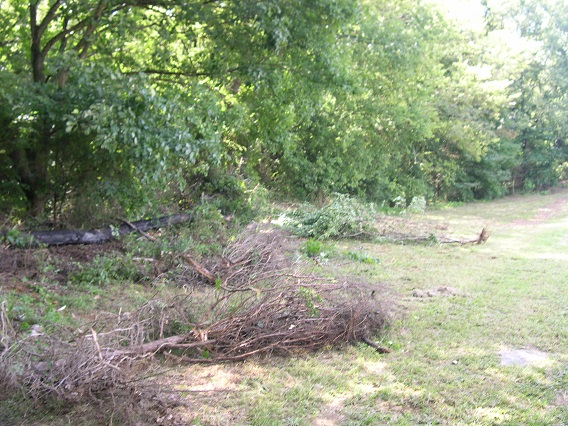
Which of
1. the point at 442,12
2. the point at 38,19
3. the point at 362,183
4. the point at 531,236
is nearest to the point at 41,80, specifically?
the point at 38,19

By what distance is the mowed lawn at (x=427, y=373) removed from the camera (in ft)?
14.0

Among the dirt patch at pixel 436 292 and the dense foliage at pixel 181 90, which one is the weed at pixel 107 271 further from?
the dirt patch at pixel 436 292

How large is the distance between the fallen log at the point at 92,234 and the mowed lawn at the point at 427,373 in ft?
14.0

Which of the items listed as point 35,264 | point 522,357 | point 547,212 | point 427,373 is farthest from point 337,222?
point 547,212

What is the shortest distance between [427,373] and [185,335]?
2.22 meters

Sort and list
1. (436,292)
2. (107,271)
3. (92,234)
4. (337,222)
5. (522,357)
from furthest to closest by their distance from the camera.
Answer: (337,222) → (92,234) → (107,271) → (436,292) → (522,357)

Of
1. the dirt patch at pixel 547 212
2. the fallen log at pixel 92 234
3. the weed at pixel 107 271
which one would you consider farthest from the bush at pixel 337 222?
the dirt patch at pixel 547 212

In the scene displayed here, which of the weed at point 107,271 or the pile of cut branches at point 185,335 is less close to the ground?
the pile of cut branches at point 185,335

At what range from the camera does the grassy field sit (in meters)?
4.25

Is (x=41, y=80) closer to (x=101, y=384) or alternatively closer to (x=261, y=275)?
(x=261, y=275)

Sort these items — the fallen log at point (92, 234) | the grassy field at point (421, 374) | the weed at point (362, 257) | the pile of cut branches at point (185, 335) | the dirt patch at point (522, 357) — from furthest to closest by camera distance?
the weed at point (362, 257) → the fallen log at point (92, 234) → the dirt patch at point (522, 357) → the grassy field at point (421, 374) → the pile of cut branches at point (185, 335)

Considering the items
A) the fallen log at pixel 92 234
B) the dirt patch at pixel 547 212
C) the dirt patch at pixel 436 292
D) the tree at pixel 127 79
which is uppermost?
the tree at pixel 127 79

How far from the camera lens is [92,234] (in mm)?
9773

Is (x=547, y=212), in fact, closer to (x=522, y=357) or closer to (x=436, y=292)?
(x=436, y=292)
